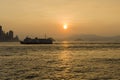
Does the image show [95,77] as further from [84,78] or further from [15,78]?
[15,78]

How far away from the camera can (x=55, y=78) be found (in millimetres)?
40406

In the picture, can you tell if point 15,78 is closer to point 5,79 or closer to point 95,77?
point 5,79

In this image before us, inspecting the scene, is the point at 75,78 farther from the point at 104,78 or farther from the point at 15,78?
the point at 15,78

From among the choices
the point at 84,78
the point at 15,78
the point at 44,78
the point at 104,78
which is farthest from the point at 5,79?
the point at 104,78

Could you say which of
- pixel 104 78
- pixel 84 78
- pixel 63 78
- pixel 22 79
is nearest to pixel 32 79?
pixel 22 79

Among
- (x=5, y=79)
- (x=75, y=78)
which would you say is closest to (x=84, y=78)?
(x=75, y=78)

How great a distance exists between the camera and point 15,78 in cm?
4009

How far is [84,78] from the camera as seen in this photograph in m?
40.2

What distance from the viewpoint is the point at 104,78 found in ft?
132

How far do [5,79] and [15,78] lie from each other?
146 cm

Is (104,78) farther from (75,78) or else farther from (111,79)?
(75,78)

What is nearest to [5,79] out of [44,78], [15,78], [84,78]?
[15,78]

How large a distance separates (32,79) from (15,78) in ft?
7.82

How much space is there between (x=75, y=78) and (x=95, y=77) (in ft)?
9.66
